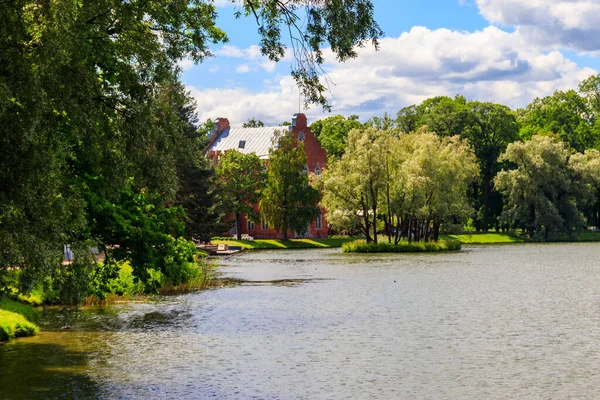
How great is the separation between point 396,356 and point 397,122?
92.9 metres

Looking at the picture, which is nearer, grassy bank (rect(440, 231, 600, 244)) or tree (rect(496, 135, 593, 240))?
tree (rect(496, 135, 593, 240))

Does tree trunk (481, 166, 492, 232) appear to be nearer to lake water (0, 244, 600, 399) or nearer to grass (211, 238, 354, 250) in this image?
grass (211, 238, 354, 250)

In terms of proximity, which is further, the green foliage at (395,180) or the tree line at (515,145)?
the tree line at (515,145)

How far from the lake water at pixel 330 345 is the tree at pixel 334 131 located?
246ft

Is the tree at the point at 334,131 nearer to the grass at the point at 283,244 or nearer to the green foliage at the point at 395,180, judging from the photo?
the grass at the point at 283,244

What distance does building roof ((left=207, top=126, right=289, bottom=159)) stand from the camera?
109 m

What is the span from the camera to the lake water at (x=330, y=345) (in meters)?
17.2

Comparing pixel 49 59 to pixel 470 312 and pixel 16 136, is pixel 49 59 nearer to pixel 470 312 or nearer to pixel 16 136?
pixel 16 136

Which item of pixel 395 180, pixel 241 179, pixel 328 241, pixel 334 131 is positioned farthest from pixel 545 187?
pixel 334 131

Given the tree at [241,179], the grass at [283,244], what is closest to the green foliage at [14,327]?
the grass at [283,244]

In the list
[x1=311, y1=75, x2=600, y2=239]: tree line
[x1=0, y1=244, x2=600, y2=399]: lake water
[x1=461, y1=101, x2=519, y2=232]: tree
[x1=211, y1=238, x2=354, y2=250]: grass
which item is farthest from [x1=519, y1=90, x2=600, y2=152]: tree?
[x1=0, y1=244, x2=600, y2=399]: lake water

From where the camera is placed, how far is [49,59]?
1424 cm

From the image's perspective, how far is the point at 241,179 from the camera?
9325 centimetres

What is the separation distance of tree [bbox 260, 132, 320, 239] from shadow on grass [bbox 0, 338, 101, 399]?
65111 millimetres
